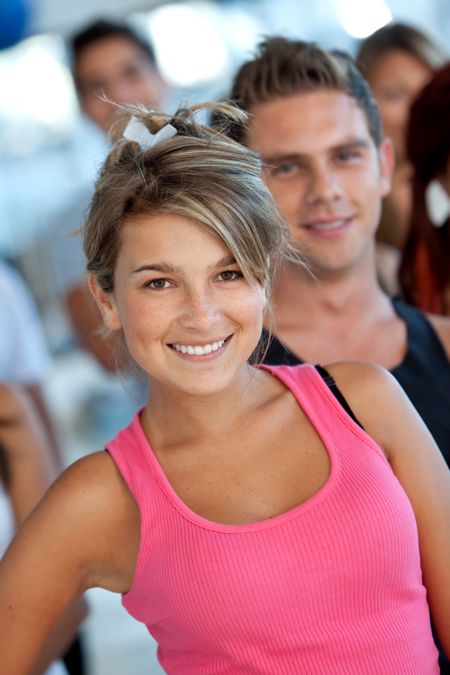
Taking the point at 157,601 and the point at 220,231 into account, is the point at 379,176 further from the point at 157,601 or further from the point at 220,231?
the point at 157,601

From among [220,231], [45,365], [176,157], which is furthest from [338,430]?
[45,365]

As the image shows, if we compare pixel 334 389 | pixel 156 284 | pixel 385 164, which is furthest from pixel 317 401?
pixel 385 164

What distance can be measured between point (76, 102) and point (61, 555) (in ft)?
19.1

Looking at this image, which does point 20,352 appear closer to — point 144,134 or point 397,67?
point 144,134

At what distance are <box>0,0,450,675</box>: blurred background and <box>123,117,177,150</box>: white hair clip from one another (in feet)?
8.12

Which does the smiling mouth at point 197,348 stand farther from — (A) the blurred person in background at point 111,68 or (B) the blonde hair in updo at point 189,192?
(A) the blurred person in background at point 111,68

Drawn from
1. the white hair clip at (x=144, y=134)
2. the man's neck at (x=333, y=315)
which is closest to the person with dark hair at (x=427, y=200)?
the man's neck at (x=333, y=315)

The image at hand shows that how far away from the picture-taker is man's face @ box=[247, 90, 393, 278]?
1828mm

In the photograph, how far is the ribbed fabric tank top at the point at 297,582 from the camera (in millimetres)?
1311

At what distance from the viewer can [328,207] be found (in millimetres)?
1812

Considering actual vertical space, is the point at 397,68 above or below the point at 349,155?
below

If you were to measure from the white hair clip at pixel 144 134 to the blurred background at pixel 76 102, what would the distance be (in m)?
2.48

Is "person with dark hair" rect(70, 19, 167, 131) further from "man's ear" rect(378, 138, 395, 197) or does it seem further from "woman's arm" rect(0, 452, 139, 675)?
"woman's arm" rect(0, 452, 139, 675)

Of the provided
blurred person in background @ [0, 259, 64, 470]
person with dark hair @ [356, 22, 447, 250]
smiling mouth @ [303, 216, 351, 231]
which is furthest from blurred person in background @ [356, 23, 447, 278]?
smiling mouth @ [303, 216, 351, 231]
